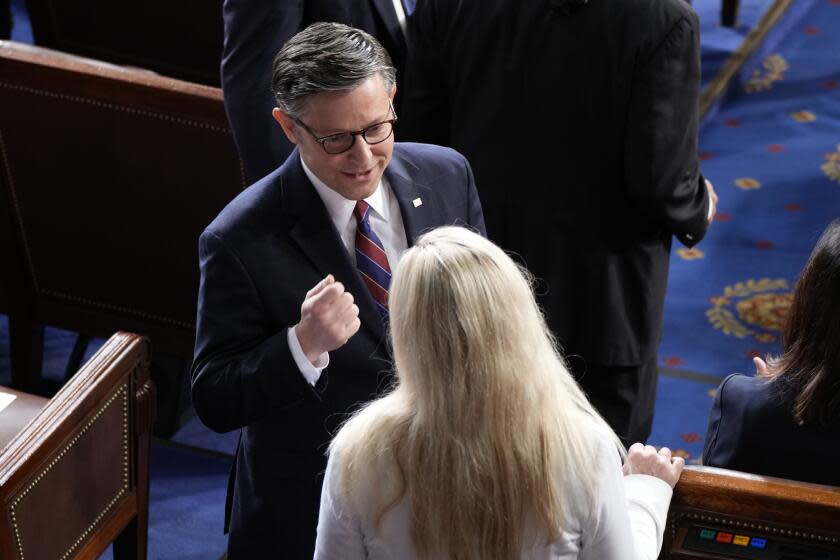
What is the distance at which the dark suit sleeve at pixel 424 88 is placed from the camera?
288 centimetres

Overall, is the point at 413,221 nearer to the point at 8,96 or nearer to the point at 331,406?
the point at 331,406

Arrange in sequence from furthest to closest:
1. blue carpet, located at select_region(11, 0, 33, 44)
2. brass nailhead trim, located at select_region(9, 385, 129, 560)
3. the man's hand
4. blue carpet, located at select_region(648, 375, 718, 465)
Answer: blue carpet, located at select_region(11, 0, 33, 44)
blue carpet, located at select_region(648, 375, 718, 465)
brass nailhead trim, located at select_region(9, 385, 129, 560)
the man's hand

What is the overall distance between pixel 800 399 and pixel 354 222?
31.6 inches

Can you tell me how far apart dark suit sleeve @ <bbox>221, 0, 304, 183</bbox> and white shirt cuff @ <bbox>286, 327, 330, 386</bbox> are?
35.7 inches

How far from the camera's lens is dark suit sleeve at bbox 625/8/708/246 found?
8.73 ft

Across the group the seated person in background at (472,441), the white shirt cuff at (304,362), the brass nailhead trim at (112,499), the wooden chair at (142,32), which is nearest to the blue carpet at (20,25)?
the wooden chair at (142,32)

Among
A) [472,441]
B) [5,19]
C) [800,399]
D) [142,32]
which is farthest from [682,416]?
[5,19]

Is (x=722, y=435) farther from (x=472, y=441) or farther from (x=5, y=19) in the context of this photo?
(x=5, y=19)

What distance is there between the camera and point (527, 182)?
2904 millimetres

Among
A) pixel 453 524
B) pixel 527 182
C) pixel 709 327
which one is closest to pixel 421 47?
pixel 527 182

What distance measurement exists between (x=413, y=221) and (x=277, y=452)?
47 cm

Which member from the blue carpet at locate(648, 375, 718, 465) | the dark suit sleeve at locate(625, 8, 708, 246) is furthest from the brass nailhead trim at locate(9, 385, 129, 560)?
the blue carpet at locate(648, 375, 718, 465)

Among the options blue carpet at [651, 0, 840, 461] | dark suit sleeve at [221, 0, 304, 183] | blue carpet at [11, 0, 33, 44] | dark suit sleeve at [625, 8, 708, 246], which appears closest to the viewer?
dark suit sleeve at [625, 8, 708, 246]

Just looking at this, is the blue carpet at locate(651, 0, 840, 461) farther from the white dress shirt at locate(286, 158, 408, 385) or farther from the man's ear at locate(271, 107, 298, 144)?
the man's ear at locate(271, 107, 298, 144)
